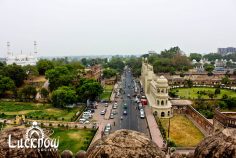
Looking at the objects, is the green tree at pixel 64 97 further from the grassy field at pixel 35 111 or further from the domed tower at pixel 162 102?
the domed tower at pixel 162 102

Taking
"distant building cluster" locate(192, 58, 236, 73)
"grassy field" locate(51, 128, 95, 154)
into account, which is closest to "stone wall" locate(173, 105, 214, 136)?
"grassy field" locate(51, 128, 95, 154)

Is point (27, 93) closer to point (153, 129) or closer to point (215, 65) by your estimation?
point (153, 129)

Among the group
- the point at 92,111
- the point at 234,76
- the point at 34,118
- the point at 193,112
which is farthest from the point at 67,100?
the point at 234,76

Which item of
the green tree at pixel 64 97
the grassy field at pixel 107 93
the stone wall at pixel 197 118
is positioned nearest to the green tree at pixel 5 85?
the green tree at pixel 64 97

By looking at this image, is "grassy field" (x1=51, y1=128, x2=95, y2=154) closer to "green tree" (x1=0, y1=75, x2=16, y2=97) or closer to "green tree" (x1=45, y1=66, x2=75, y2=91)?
"green tree" (x1=45, y1=66, x2=75, y2=91)

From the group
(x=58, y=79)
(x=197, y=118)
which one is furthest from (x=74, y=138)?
(x=58, y=79)

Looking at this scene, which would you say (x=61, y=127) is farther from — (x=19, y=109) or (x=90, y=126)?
(x=19, y=109)

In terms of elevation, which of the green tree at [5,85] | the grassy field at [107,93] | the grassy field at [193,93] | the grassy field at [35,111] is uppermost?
the green tree at [5,85]
